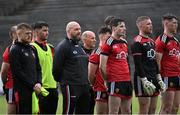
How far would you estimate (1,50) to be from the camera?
1094 inches

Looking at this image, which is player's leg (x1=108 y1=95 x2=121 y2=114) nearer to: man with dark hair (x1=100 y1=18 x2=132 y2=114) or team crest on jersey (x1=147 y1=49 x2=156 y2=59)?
man with dark hair (x1=100 y1=18 x2=132 y2=114)

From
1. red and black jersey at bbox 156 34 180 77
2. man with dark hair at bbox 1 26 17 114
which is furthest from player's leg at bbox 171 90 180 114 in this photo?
man with dark hair at bbox 1 26 17 114

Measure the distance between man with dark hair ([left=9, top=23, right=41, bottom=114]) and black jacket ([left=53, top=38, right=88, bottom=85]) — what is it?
67 cm

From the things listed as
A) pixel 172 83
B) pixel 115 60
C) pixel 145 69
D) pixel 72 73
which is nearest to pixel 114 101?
pixel 115 60

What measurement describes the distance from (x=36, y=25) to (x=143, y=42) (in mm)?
1818

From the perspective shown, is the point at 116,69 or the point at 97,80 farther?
the point at 97,80

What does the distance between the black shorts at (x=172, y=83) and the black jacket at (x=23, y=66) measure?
2.69m

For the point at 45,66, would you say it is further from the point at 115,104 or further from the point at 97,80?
the point at 115,104

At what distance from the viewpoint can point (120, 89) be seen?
32.4 feet

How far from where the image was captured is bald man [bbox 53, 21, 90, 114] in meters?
9.87

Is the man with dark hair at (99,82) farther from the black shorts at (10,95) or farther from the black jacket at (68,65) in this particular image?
the black shorts at (10,95)

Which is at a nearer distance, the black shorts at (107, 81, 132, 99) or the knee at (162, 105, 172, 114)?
the black shorts at (107, 81, 132, 99)

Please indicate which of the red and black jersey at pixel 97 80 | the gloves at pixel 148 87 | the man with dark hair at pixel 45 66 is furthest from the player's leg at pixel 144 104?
the man with dark hair at pixel 45 66

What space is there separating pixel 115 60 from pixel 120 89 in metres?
0.48
